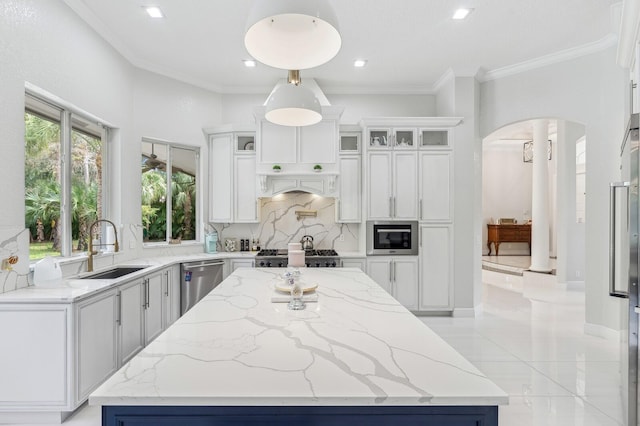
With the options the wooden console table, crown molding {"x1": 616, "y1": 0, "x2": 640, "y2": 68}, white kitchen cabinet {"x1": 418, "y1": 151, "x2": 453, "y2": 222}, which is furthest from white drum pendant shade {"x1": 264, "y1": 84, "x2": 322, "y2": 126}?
the wooden console table

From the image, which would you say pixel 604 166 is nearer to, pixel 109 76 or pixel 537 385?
pixel 537 385

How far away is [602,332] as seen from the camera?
13.7 feet

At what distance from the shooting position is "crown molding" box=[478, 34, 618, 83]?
4156mm

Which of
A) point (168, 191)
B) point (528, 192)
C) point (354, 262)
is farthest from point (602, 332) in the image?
point (528, 192)

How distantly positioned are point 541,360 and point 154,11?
5.04m

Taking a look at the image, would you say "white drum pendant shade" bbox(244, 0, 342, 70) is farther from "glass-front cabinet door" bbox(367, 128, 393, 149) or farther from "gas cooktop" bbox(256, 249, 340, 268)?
"glass-front cabinet door" bbox(367, 128, 393, 149)

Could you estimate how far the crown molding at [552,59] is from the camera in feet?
13.6

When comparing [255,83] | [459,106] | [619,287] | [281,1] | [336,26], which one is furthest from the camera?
[255,83]

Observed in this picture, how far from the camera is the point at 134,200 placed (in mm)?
4539

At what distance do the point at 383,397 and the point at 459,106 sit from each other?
4691 millimetres

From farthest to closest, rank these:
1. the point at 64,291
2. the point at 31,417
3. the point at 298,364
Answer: the point at 64,291 → the point at 31,417 → the point at 298,364

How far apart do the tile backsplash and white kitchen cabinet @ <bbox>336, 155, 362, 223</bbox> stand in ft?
1.27

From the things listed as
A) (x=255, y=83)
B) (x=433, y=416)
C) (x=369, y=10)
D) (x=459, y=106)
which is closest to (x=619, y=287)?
(x=459, y=106)

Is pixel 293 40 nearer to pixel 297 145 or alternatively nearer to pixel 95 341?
pixel 95 341
